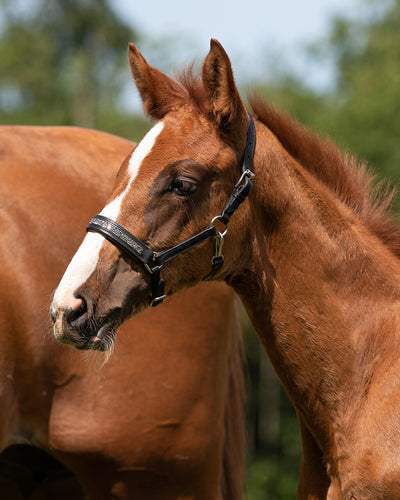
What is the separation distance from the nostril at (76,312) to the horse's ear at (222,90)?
3.25ft

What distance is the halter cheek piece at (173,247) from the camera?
2857 millimetres

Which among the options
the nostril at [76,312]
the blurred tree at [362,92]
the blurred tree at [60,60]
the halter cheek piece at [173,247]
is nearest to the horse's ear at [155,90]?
the halter cheek piece at [173,247]

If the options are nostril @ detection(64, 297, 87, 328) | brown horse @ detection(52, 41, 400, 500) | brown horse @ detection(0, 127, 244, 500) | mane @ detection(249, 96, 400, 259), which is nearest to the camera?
nostril @ detection(64, 297, 87, 328)

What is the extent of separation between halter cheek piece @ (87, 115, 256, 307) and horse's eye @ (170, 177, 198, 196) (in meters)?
0.18

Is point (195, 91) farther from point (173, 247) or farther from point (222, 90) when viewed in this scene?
point (173, 247)

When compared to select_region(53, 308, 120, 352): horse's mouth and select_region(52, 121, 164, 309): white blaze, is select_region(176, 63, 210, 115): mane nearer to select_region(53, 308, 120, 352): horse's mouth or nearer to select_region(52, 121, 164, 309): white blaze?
select_region(52, 121, 164, 309): white blaze

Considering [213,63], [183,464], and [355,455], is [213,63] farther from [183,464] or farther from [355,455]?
[183,464]

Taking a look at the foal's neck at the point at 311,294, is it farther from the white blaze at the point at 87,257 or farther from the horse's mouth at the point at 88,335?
the horse's mouth at the point at 88,335

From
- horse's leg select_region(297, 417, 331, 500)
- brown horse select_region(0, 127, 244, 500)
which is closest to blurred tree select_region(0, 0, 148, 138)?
brown horse select_region(0, 127, 244, 500)

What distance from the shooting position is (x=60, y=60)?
3338 centimetres

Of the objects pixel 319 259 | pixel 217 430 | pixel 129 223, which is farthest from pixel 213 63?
pixel 217 430

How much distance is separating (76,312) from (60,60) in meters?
32.6

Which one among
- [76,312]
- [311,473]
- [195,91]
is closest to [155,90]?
[195,91]

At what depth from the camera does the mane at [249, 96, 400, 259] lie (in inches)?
133
